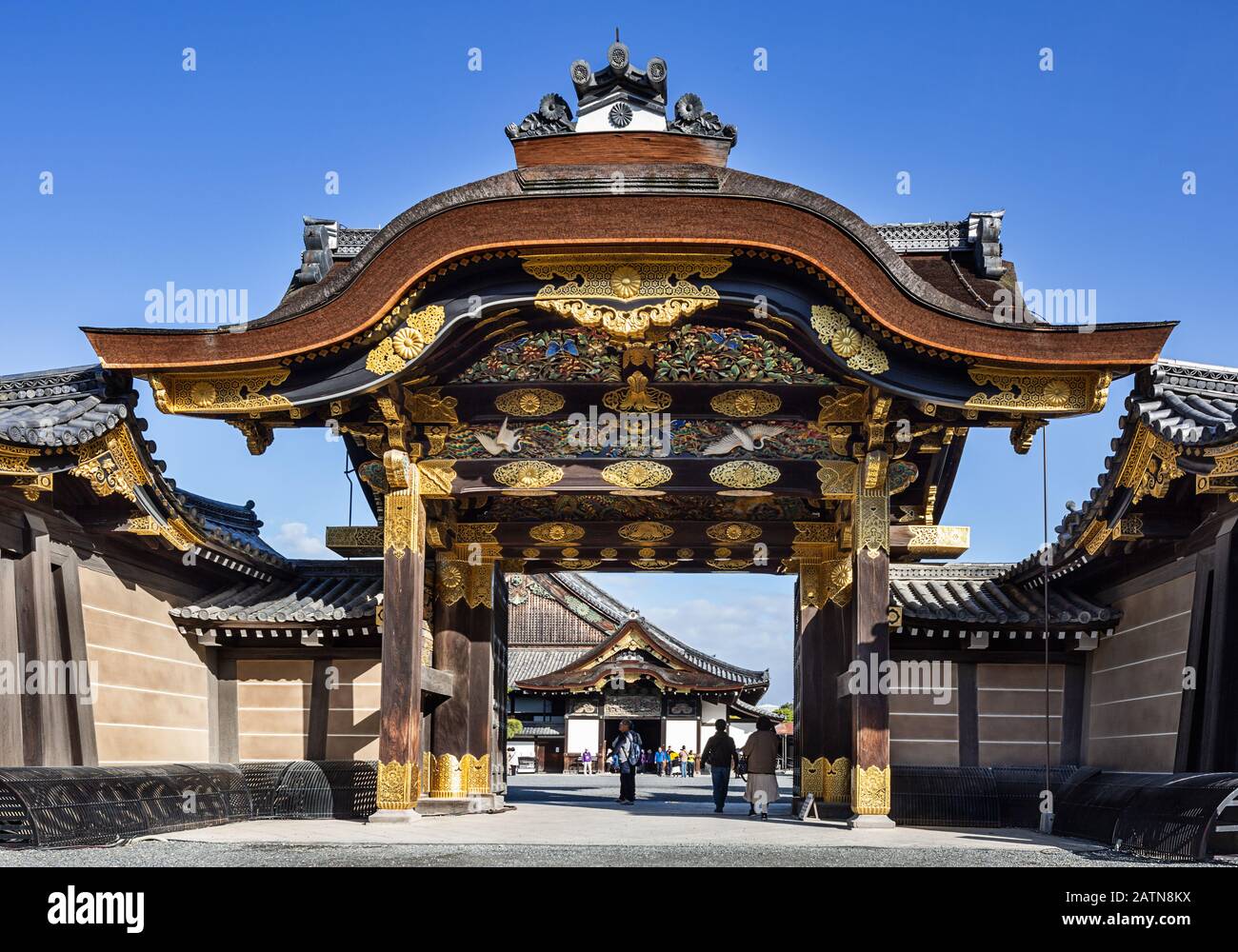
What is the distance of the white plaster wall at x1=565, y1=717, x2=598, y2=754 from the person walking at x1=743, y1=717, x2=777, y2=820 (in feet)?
85.6

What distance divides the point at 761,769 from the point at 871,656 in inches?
200

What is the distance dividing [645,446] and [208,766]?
5931mm

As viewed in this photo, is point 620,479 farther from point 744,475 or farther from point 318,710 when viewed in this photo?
point 318,710

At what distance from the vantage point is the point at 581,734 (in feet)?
141

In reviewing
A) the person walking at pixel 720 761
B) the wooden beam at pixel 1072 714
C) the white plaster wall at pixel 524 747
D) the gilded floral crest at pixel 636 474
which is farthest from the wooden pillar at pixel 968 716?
the white plaster wall at pixel 524 747

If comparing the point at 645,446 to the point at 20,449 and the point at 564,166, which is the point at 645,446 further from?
the point at 20,449

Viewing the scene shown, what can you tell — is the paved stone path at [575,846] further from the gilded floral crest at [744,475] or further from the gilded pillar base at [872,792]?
the gilded floral crest at [744,475]

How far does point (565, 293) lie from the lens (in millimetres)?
11594

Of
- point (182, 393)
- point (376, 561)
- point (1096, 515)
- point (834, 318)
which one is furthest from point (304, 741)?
point (1096, 515)

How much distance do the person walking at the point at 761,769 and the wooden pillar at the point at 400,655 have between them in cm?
577

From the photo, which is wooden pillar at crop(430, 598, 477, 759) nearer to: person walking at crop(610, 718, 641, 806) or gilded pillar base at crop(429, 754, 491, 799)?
gilded pillar base at crop(429, 754, 491, 799)

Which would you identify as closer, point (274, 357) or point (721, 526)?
point (274, 357)

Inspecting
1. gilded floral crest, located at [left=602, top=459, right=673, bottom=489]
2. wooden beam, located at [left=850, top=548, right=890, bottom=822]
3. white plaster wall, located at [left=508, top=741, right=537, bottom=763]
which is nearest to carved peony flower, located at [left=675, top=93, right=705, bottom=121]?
gilded floral crest, located at [left=602, top=459, right=673, bottom=489]

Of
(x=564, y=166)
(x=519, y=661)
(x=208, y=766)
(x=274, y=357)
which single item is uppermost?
(x=564, y=166)
